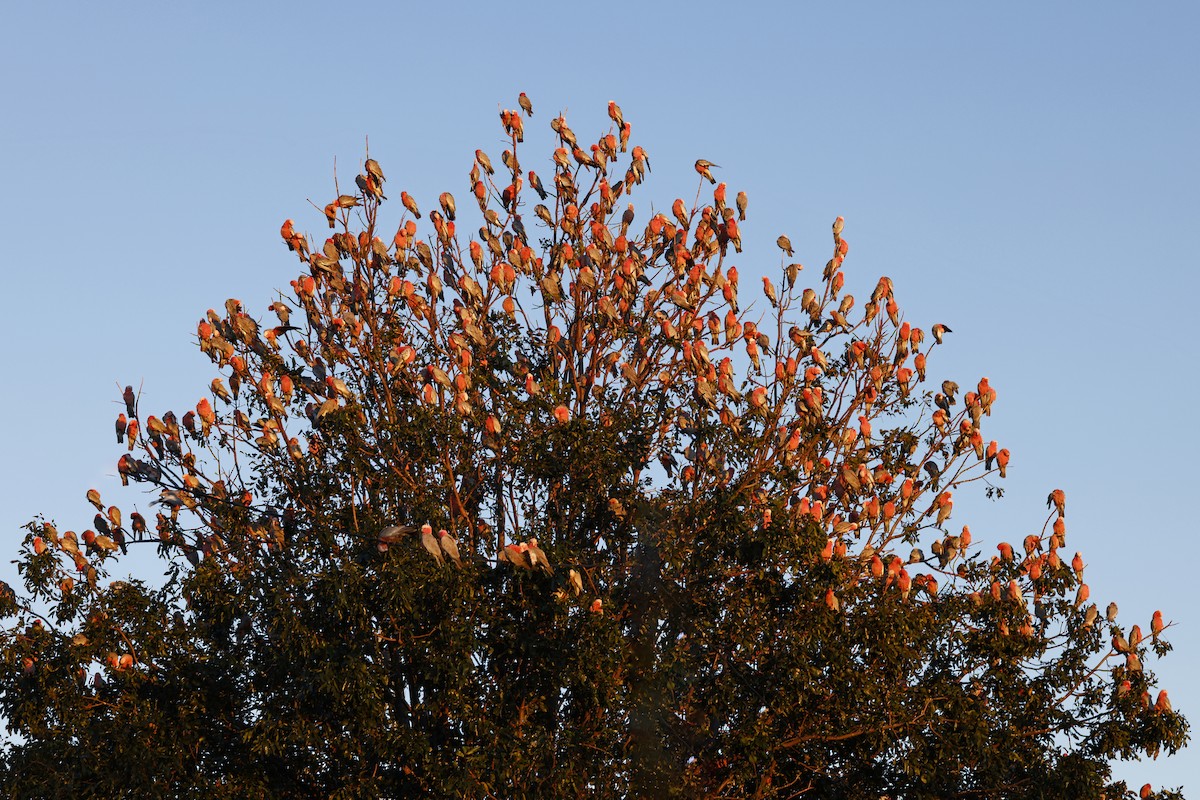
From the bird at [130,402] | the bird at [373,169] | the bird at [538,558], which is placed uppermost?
the bird at [373,169]

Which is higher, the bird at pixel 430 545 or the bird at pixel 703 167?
the bird at pixel 703 167

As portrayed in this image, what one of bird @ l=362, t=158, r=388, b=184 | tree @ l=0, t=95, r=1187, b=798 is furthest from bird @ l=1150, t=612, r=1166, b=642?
bird @ l=362, t=158, r=388, b=184

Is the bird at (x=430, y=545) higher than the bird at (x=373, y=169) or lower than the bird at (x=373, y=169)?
lower

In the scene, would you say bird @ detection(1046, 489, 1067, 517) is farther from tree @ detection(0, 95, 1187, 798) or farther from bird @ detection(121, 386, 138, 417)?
bird @ detection(121, 386, 138, 417)

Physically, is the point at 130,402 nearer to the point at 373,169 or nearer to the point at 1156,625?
the point at 373,169

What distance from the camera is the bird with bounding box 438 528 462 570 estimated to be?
1409 cm

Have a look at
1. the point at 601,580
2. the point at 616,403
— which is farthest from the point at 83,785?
the point at 616,403

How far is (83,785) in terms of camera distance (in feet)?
46.9

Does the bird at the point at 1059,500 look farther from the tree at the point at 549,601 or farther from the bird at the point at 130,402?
the bird at the point at 130,402

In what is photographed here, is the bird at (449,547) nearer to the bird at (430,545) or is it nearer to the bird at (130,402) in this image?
the bird at (430,545)

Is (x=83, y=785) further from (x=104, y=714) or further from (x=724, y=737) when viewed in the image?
(x=724, y=737)

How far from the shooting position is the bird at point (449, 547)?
555 inches

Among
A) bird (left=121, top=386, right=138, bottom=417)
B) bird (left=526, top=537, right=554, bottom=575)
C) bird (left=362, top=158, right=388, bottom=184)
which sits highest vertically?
bird (left=362, top=158, right=388, bottom=184)

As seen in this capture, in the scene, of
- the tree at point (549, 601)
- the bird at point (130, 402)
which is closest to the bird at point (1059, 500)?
the tree at point (549, 601)
